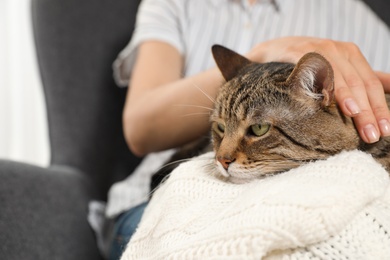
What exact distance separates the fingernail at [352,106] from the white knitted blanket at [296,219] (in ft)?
0.23

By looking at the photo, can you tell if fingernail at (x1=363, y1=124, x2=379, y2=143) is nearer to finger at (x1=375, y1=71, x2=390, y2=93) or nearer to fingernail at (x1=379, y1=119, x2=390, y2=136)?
fingernail at (x1=379, y1=119, x2=390, y2=136)

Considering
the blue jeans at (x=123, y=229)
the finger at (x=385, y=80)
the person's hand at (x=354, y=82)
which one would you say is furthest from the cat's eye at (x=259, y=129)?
the blue jeans at (x=123, y=229)

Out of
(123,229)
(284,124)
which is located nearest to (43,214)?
(123,229)

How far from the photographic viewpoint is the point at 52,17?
1.27 m

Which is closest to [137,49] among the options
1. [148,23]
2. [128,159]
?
[148,23]

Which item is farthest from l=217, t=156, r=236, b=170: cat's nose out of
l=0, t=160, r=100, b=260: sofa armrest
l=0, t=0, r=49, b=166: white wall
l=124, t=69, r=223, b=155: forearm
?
l=0, t=0, r=49, b=166: white wall

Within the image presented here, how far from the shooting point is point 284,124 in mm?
662

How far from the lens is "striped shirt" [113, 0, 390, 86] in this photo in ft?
3.97

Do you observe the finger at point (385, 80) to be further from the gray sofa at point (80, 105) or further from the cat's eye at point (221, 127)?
the gray sofa at point (80, 105)

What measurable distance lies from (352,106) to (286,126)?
0.30 ft

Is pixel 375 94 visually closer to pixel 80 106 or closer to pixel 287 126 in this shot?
pixel 287 126

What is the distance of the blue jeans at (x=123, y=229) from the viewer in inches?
37.8

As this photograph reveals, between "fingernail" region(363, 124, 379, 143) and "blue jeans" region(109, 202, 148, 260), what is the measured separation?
48cm

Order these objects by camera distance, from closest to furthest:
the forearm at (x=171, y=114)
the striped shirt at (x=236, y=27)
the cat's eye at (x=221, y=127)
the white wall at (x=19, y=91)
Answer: the cat's eye at (x=221, y=127) < the forearm at (x=171, y=114) < the striped shirt at (x=236, y=27) < the white wall at (x=19, y=91)
